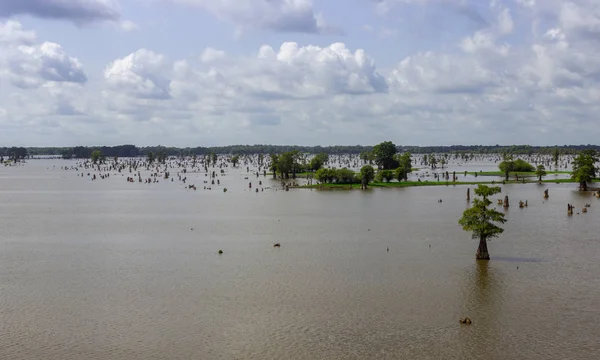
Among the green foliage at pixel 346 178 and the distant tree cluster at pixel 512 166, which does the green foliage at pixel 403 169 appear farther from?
the distant tree cluster at pixel 512 166

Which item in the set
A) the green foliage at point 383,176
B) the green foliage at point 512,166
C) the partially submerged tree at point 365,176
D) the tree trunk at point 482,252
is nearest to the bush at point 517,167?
the green foliage at point 512,166

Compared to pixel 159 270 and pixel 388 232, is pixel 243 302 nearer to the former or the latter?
pixel 159 270

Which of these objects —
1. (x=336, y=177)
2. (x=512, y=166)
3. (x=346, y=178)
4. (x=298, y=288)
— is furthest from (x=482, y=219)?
(x=512, y=166)

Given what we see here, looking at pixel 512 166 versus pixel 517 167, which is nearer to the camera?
pixel 512 166

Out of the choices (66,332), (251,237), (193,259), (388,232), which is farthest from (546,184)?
(66,332)

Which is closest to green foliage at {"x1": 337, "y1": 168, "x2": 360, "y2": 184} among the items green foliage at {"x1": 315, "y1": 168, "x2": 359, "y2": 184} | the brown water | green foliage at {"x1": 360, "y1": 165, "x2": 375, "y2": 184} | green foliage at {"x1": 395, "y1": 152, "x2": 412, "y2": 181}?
green foliage at {"x1": 315, "y1": 168, "x2": 359, "y2": 184}

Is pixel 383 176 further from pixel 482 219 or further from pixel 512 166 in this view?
pixel 482 219

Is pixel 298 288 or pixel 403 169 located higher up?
pixel 403 169
